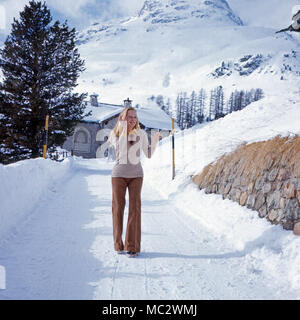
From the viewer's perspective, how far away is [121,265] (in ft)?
10.6

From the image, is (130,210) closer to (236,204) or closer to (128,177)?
(128,177)

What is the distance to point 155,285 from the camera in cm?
274

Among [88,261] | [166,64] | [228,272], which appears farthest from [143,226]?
[166,64]

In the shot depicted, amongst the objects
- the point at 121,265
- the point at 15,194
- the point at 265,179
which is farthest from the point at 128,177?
the point at 265,179

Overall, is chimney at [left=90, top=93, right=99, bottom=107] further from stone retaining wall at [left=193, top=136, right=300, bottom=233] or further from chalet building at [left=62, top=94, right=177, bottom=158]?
stone retaining wall at [left=193, top=136, right=300, bottom=233]

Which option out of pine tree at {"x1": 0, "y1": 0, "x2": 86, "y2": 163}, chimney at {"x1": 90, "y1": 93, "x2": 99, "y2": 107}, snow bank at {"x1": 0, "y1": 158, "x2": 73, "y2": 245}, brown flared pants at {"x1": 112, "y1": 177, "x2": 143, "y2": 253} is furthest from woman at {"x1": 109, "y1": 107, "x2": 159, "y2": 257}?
chimney at {"x1": 90, "y1": 93, "x2": 99, "y2": 107}

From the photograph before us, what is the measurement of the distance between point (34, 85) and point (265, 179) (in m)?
14.2

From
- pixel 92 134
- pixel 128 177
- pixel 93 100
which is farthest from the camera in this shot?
pixel 93 100

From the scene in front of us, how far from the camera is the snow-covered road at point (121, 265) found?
261 cm

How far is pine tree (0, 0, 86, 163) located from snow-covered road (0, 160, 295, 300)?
11.3 meters

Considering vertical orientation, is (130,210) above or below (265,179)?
below

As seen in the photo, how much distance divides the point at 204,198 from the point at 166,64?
7988 inches

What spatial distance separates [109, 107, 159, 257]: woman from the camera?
3.64 meters
